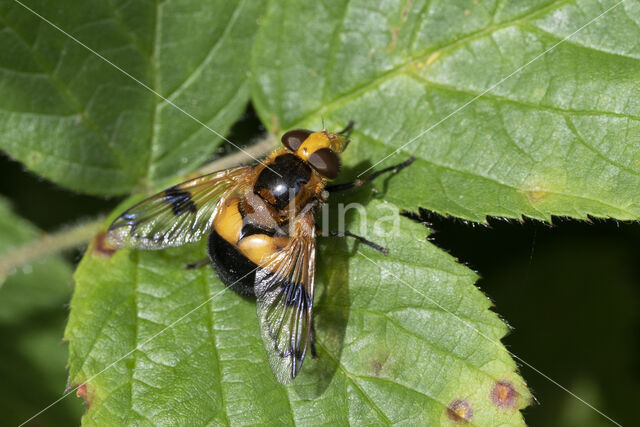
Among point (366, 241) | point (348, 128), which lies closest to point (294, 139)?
point (348, 128)

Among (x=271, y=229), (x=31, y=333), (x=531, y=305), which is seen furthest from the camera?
(x=531, y=305)

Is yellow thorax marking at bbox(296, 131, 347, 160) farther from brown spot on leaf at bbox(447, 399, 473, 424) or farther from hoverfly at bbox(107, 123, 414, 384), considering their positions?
brown spot on leaf at bbox(447, 399, 473, 424)

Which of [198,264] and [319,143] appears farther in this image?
[198,264]

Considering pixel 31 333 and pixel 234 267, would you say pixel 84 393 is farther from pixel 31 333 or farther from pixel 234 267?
pixel 31 333

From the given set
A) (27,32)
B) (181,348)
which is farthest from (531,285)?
(27,32)

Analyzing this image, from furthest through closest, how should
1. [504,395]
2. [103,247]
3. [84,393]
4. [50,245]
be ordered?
[50,245] < [103,247] < [84,393] < [504,395]

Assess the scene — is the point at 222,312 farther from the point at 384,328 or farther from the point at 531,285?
the point at 531,285
